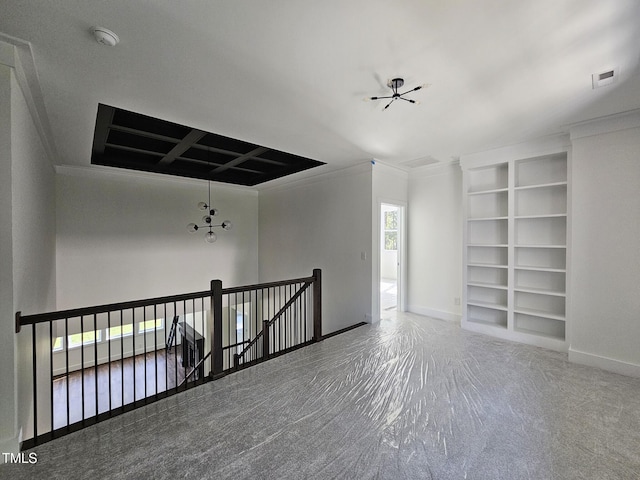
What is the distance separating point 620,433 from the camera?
2.15 meters

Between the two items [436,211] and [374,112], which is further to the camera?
[436,211]

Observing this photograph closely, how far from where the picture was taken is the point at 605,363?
3.21m

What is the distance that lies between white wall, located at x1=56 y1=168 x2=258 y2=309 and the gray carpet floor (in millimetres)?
4104

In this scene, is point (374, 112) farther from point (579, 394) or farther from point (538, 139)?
point (579, 394)

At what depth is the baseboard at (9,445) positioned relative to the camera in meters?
1.86

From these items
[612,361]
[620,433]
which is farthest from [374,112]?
[612,361]

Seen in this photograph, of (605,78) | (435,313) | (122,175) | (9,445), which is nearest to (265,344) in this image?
(9,445)

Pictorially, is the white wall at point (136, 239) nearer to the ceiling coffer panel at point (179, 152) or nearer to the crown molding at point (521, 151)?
the ceiling coffer panel at point (179, 152)

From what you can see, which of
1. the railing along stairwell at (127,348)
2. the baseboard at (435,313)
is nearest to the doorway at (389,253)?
the baseboard at (435,313)

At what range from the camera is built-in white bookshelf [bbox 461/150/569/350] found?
3.90 metres

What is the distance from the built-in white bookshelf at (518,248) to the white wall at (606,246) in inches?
11.7

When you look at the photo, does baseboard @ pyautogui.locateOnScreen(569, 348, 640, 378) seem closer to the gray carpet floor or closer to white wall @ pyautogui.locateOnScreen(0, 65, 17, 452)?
the gray carpet floor

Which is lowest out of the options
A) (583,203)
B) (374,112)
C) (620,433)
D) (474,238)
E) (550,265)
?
(620,433)

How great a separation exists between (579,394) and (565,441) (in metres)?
0.92
